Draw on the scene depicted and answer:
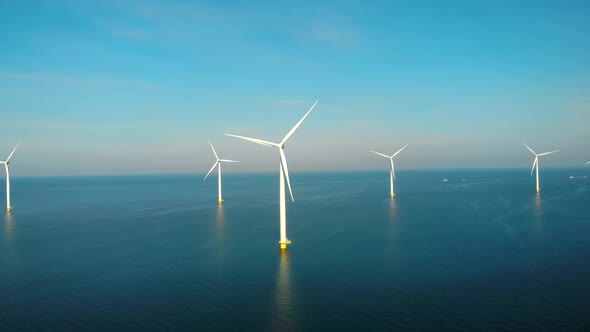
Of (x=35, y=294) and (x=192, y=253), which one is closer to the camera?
(x=35, y=294)

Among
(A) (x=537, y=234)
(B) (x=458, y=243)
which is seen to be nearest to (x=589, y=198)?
(A) (x=537, y=234)

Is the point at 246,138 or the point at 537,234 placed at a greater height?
the point at 246,138

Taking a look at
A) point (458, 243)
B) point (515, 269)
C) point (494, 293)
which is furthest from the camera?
point (458, 243)

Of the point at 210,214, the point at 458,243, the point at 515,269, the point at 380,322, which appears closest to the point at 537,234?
the point at 458,243

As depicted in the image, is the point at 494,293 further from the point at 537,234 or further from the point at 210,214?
the point at 210,214

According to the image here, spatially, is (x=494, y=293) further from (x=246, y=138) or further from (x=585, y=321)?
(x=246, y=138)

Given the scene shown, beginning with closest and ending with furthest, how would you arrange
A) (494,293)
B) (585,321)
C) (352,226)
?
(585,321) → (494,293) → (352,226)
